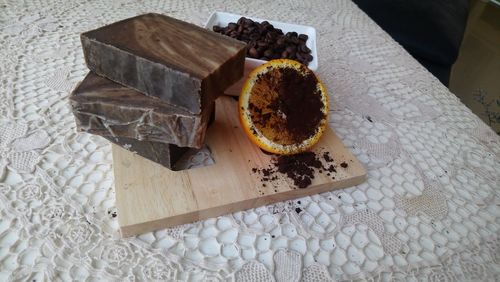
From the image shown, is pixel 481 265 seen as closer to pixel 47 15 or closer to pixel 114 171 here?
pixel 114 171

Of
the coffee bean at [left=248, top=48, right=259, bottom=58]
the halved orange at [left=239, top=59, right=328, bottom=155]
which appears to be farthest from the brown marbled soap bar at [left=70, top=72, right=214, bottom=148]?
the coffee bean at [left=248, top=48, right=259, bottom=58]

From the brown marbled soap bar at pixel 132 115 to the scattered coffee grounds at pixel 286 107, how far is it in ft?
0.41

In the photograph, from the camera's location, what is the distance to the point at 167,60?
0.49 meters

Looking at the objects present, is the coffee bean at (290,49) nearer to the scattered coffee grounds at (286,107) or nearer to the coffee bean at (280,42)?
the coffee bean at (280,42)

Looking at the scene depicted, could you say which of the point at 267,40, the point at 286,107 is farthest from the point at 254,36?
the point at 286,107

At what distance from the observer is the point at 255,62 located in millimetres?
673

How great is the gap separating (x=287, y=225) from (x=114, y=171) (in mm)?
277

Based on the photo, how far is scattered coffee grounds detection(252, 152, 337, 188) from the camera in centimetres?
57

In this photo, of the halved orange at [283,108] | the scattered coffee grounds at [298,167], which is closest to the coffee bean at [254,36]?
the halved orange at [283,108]

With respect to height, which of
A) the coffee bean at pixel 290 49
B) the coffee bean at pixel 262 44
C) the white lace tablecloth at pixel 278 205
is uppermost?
the coffee bean at pixel 262 44

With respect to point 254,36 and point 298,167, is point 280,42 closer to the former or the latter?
point 254,36

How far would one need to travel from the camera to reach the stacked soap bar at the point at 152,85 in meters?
0.48

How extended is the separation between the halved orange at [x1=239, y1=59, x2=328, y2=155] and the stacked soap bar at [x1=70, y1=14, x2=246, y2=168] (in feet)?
0.24

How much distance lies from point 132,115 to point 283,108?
25 cm
